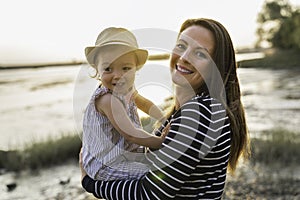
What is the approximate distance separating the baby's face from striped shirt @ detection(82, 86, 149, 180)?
5cm

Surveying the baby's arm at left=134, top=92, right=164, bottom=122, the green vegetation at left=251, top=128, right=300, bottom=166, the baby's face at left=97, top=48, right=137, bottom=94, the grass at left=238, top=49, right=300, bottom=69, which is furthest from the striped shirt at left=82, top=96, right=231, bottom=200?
the grass at left=238, top=49, right=300, bottom=69

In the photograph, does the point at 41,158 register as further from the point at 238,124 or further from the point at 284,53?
the point at 284,53

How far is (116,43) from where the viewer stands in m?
1.84

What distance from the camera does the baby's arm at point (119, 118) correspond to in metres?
1.67

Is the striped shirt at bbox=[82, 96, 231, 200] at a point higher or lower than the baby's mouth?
lower

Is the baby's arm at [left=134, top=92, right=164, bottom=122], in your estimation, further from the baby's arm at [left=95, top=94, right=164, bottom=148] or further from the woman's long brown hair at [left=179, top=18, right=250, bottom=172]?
the woman's long brown hair at [left=179, top=18, right=250, bottom=172]

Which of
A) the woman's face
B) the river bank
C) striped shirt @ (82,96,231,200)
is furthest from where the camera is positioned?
the river bank

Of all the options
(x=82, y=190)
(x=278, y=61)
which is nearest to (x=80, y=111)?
(x=82, y=190)

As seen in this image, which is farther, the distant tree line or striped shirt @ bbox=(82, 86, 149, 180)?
the distant tree line

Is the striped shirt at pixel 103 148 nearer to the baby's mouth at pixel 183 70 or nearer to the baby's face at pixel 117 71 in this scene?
the baby's face at pixel 117 71

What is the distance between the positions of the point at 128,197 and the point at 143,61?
72 cm

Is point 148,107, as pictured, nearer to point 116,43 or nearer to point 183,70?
point 116,43

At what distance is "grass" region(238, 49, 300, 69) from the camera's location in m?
36.5

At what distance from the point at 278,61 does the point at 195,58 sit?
126 feet
